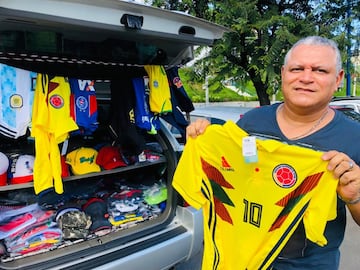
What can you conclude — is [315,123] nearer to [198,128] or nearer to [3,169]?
[198,128]

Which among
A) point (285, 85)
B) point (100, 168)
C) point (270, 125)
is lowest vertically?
point (100, 168)

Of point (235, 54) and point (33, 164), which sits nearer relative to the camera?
point (33, 164)

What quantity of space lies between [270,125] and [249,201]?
1.24ft

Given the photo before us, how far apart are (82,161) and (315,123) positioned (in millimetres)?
1695

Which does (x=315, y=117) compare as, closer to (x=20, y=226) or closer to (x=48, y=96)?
(x=48, y=96)

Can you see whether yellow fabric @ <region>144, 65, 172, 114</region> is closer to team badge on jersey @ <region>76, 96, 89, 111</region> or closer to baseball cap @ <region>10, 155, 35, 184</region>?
team badge on jersey @ <region>76, 96, 89, 111</region>

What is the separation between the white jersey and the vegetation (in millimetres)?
5769

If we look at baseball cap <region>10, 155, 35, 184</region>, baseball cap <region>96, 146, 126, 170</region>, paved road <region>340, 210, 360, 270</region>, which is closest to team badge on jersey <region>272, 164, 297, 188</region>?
baseball cap <region>96, 146, 126, 170</region>

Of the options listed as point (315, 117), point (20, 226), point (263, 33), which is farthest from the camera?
point (263, 33)

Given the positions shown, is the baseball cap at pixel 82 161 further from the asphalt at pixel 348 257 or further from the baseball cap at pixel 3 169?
the asphalt at pixel 348 257

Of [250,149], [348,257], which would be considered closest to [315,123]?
[250,149]

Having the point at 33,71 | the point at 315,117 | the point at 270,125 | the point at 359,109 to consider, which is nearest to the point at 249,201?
the point at 270,125

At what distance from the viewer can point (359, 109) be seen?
7137 millimetres

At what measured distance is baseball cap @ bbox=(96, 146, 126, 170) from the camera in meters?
2.61
